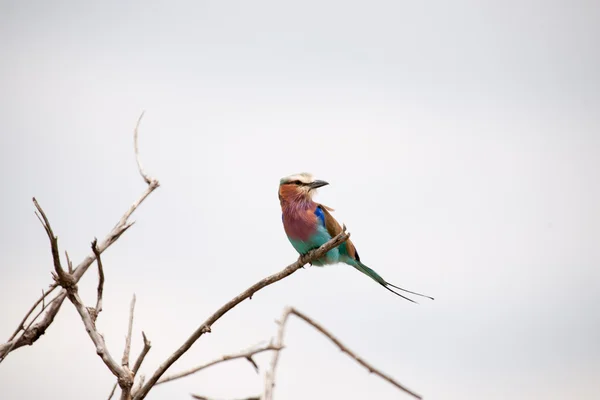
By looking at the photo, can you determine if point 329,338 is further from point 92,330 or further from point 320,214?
point 320,214

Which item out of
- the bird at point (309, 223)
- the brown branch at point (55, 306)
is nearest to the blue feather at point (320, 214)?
the bird at point (309, 223)

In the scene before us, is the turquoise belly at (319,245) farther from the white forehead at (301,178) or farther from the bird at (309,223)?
the white forehead at (301,178)

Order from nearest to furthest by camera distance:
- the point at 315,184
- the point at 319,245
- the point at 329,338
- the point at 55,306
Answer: the point at 329,338, the point at 55,306, the point at 319,245, the point at 315,184

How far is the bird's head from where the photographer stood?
6.32m

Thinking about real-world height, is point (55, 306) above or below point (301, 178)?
below

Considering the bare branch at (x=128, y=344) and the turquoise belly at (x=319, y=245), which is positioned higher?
the turquoise belly at (x=319, y=245)

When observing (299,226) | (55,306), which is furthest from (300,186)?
(55,306)

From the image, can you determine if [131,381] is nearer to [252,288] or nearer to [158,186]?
[252,288]

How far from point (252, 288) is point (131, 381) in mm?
606

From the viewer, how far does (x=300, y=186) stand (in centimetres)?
634

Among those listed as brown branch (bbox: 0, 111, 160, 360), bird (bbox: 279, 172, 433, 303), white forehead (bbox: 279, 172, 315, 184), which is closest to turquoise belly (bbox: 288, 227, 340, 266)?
bird (bbox: 279, 172, 433, 303)

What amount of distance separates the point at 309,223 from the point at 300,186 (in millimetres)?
324

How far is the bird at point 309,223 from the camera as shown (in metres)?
6.14

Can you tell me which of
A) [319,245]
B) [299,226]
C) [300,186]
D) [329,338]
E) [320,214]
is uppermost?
[300,186]
